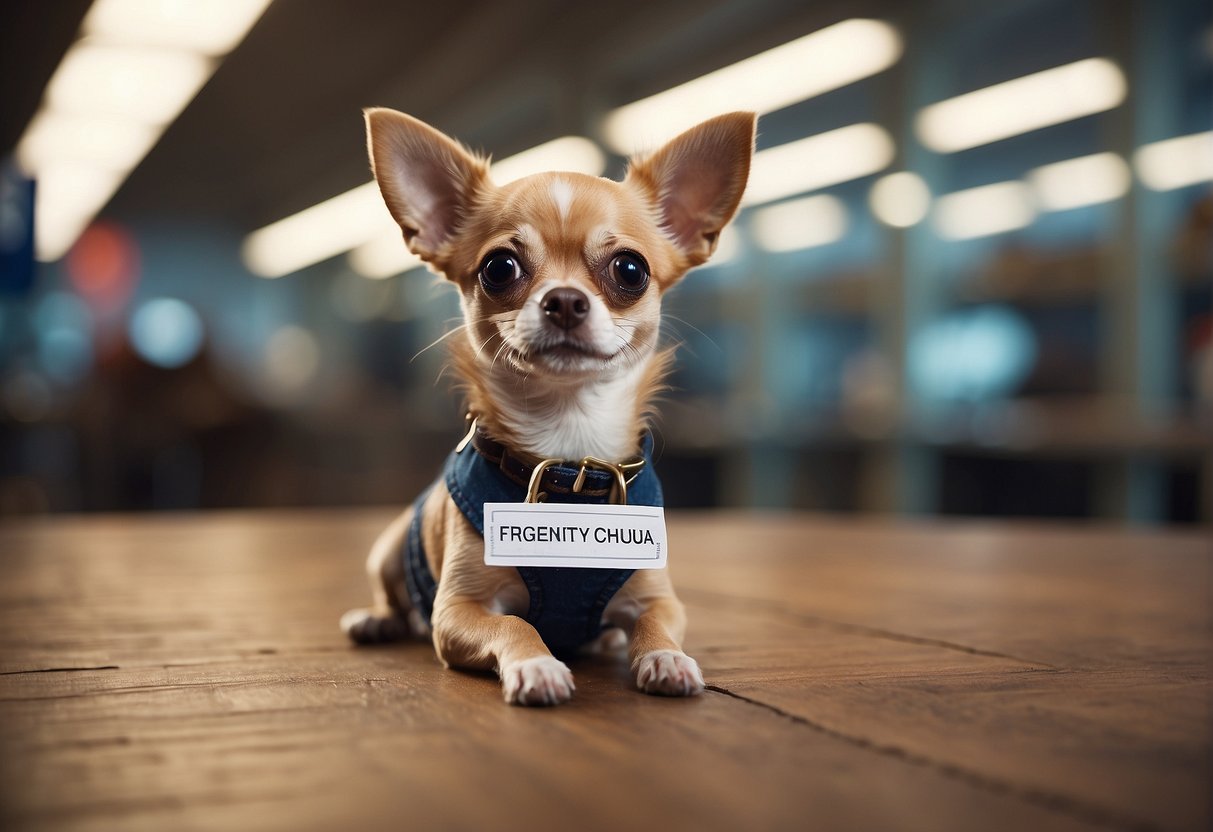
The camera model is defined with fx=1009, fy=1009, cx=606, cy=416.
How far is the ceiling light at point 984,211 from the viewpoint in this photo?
5.50 meters

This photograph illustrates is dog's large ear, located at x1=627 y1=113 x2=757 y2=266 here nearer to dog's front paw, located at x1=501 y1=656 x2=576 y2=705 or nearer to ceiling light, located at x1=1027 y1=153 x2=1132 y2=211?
dog's front paw, located at x1=501 y1=656 x2=576 y2=705

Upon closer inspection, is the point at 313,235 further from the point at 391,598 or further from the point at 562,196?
the point at 562,196

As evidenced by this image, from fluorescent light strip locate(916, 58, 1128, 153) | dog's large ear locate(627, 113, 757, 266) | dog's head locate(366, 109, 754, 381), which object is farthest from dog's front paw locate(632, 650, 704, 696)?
fluorescent light strip locate(916, 58, 1128, 153)

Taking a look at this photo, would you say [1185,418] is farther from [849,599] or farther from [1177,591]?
[849,599]

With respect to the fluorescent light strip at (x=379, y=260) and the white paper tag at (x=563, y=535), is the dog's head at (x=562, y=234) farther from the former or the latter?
the fluorescent light strip at (x=379, y=260)

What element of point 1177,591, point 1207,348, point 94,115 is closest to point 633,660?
point 1177,591

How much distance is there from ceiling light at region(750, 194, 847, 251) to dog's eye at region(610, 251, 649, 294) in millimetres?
5932

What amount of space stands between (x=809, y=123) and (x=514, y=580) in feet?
19.5

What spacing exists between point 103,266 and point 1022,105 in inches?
431

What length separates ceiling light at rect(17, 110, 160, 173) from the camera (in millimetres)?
8250

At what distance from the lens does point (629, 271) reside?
1.13 meters

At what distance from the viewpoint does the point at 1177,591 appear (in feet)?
6.07

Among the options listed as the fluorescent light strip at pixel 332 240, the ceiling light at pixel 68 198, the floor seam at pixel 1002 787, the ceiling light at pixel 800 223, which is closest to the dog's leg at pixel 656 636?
the floor seam at pixel 1002 787

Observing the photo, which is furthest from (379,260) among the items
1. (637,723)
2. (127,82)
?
(637,723)
